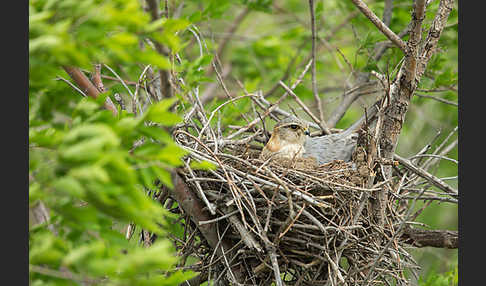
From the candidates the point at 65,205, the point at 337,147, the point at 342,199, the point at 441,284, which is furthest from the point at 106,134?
the point at 441,284

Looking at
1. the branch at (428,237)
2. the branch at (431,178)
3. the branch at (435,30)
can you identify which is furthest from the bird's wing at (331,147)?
the branch at (435,30)

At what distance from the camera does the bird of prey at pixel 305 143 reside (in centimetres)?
511

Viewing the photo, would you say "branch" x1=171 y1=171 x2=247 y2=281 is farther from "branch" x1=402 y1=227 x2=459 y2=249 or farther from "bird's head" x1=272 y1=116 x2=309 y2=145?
"branch" x1=402 y1=227 x2=459 y2=249

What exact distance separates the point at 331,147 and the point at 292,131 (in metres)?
0.45

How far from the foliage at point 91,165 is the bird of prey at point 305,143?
2.71m

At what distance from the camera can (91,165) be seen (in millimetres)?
2072

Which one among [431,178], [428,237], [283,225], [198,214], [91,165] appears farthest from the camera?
[428,237]

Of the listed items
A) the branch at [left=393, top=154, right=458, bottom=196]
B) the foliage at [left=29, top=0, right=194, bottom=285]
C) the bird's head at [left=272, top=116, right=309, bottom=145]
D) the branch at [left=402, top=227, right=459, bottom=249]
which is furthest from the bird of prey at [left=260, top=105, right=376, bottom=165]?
the foliage at [left=29, top=0, right=194, bottom=285]

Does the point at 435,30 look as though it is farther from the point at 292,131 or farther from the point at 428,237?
the point at 428,237

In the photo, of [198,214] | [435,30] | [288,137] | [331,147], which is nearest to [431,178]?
[331,147]

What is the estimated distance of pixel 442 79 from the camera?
554 centimetres

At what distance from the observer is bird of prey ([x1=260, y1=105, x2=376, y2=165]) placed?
16.8 ft

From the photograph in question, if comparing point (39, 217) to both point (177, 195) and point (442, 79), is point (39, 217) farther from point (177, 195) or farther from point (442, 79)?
point (442, 79)

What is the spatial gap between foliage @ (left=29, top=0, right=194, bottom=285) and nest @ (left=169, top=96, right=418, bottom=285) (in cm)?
144
